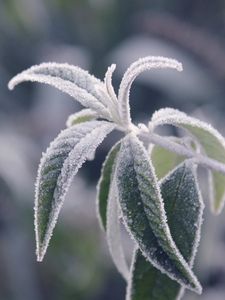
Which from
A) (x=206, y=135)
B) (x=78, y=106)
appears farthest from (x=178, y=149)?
(x=78, y=106)

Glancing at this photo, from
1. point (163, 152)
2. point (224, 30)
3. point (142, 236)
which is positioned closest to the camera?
point (142, 236)

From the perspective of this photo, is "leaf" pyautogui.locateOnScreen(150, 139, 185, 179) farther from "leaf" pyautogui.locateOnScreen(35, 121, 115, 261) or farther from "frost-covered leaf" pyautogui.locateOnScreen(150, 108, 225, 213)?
"leaf" pyautogui.locateOnScreen(35, 121, 115, 261)

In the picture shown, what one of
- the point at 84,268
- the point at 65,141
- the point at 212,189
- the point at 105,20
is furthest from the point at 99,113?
the point at 105,20

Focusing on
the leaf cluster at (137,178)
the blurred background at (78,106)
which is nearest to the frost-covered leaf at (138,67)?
the leaf cluster at (137,178)

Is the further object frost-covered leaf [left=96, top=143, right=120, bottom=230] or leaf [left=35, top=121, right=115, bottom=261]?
frost-covered leaf [left=96, top=143, right=120, bottom=230]

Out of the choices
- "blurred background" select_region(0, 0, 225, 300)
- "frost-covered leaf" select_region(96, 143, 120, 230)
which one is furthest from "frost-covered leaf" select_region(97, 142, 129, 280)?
"blurred background" select_region(0, 0, 225, 300)

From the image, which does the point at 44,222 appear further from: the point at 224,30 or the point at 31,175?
the point at 224,30
